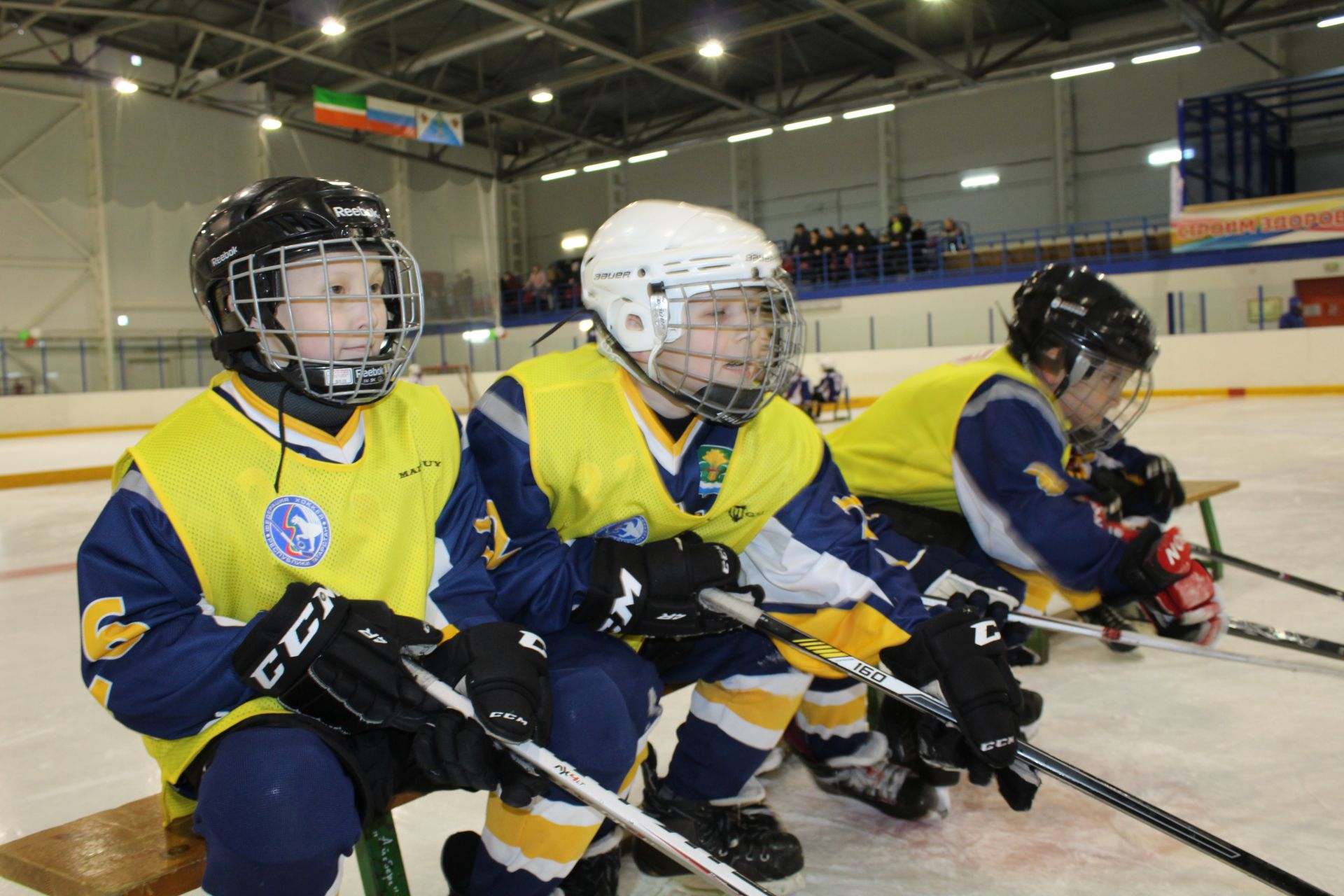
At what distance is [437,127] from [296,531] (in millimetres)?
13630

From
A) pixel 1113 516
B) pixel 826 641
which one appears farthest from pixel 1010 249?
pixel 826 641

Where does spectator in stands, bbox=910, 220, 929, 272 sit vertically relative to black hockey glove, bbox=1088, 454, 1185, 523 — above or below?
above

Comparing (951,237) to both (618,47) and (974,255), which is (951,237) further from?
(618,47)

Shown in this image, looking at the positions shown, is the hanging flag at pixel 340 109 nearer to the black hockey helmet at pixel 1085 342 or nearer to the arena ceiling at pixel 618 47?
the arena ceiling at pixel 618 47

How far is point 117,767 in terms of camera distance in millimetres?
2113

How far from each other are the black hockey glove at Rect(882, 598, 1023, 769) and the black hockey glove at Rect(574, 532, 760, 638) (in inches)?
12.9

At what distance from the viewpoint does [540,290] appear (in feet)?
67.6

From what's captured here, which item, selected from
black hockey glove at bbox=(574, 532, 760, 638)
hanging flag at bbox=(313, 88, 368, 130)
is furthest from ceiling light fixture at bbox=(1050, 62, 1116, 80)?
black hockey glove at bbox=(574, 532, 760, 638)

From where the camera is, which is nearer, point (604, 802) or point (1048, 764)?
point (604, 802)

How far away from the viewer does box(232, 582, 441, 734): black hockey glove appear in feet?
3.83

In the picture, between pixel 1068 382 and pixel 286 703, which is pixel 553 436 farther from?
pixel 1068 382

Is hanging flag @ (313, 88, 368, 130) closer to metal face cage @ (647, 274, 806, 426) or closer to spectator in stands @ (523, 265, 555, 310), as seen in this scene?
spectator in stands @ (523, 265, 555, 310)

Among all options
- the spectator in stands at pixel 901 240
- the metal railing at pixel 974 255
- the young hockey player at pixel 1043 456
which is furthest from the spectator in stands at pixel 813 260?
the young hockey player at pixel 1043 456

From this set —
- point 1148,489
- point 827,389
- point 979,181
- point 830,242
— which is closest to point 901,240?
point 830,242
